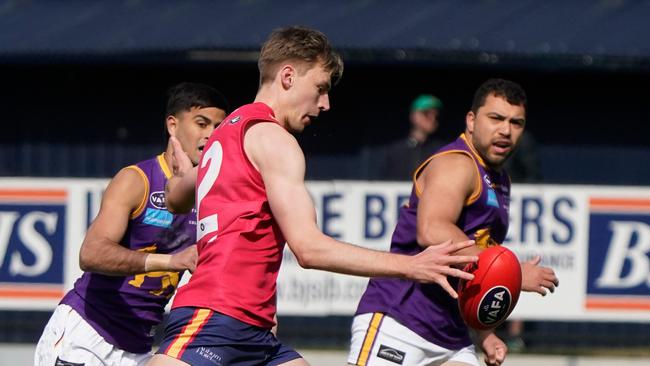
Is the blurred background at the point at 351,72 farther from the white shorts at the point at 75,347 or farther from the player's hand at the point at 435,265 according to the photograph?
the player's hand at the point at 435,265

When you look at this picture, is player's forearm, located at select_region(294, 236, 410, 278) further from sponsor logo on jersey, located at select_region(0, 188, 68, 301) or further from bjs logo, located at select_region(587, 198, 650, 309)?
bjs logo, located at select_region(587, 198, 650, 309)

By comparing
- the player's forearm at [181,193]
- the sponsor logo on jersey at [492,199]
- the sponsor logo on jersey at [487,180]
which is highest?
the sponsor logo on jersey at [487,180]

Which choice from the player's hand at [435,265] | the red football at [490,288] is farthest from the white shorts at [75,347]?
the player's hand at [435,265]

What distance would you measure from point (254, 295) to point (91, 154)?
25.2 ft

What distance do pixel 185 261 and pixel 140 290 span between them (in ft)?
2.52

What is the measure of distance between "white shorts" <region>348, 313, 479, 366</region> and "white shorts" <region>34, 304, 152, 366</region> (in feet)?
3.57

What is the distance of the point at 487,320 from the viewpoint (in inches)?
205

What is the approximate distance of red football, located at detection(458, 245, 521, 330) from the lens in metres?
5.13

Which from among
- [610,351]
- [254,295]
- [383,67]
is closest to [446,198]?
[254,295]

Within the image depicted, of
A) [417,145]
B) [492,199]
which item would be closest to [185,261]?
[492,199]

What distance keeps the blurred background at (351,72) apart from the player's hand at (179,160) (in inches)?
227

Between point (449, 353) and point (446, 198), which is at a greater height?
point (446, 198)

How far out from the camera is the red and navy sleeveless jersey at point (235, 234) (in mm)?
4469

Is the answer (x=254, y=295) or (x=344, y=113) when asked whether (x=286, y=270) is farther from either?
(x=254, y=295)
